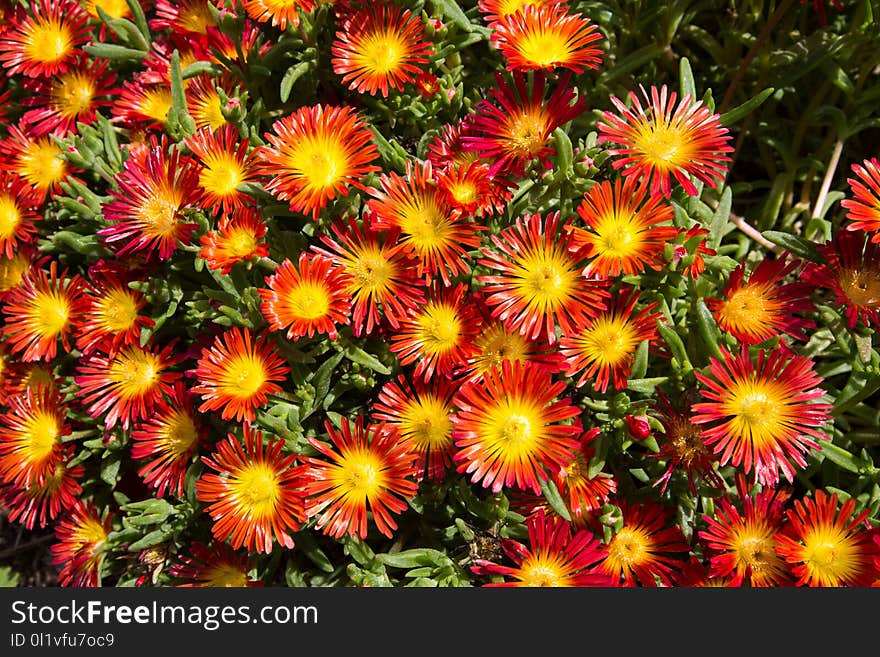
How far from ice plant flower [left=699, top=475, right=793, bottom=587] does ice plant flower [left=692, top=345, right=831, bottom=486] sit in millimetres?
141

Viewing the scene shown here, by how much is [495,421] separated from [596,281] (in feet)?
1.12

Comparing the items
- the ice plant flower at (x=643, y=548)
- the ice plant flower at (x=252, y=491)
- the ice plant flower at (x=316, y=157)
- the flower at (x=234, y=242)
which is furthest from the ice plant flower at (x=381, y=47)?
the ice plant flower at (x=643, y=548)

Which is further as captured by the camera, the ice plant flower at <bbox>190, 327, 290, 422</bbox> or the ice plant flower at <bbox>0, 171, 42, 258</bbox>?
the ice plant flower at <bbox>0, 171, 42, 258</bbox>

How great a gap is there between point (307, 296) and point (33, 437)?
921mm

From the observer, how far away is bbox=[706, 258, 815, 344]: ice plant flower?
61.4 inches

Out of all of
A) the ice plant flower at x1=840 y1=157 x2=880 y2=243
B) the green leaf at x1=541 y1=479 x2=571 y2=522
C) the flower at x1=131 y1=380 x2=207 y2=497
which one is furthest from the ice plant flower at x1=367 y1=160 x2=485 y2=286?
the ice plant flower at x1=840 y1=157 x2=880 y2=243

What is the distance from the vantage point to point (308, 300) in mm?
1557

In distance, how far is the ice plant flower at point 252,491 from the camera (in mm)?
1573

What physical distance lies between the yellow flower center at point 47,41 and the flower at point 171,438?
1107mm

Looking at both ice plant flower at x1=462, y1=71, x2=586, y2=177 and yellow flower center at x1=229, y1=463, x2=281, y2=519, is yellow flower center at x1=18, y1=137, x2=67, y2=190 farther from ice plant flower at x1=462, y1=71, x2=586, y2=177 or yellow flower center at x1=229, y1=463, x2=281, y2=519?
ice plant flower at x1=462, y1=71, x2=586, y2=177

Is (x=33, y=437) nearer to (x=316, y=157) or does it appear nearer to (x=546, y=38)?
(x=316, y=157)

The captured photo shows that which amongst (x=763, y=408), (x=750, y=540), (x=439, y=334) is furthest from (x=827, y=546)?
(x=439, y=334)

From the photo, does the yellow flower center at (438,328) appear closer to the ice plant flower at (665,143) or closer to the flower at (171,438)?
the ice plant flower at (665,143)

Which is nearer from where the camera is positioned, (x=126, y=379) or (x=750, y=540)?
(x=750, y=540)
